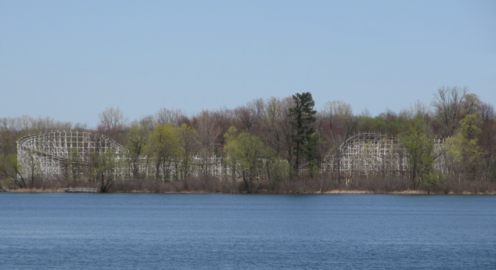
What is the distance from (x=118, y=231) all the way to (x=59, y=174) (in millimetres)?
51467

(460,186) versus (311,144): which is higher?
(311,144)

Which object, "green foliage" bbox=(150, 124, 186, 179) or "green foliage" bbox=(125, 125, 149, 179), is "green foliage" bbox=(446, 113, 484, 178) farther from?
"green foliage" bbox=(125, 125, 149, 179)

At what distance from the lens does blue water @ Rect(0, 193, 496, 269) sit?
24719mm

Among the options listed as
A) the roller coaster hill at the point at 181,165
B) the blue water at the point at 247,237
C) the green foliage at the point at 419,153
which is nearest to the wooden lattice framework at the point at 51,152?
the roller coaster hill at the point at 181,165

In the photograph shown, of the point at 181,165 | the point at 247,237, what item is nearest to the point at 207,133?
the point at 181,165

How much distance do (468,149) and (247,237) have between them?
1902 inches

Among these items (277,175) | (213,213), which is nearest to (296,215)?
(213,213)

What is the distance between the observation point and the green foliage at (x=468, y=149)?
234 ft

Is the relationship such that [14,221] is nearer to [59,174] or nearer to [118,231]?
[118,231]

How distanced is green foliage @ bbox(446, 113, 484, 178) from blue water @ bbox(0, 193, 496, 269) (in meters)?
19.3

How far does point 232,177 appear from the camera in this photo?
248 feet

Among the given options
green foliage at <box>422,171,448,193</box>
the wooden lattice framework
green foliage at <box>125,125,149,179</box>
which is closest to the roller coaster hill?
the wooden lattice framework

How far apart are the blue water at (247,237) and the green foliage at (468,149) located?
19258mm

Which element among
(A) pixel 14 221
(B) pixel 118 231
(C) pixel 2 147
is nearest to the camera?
(B) pixel 118 231
